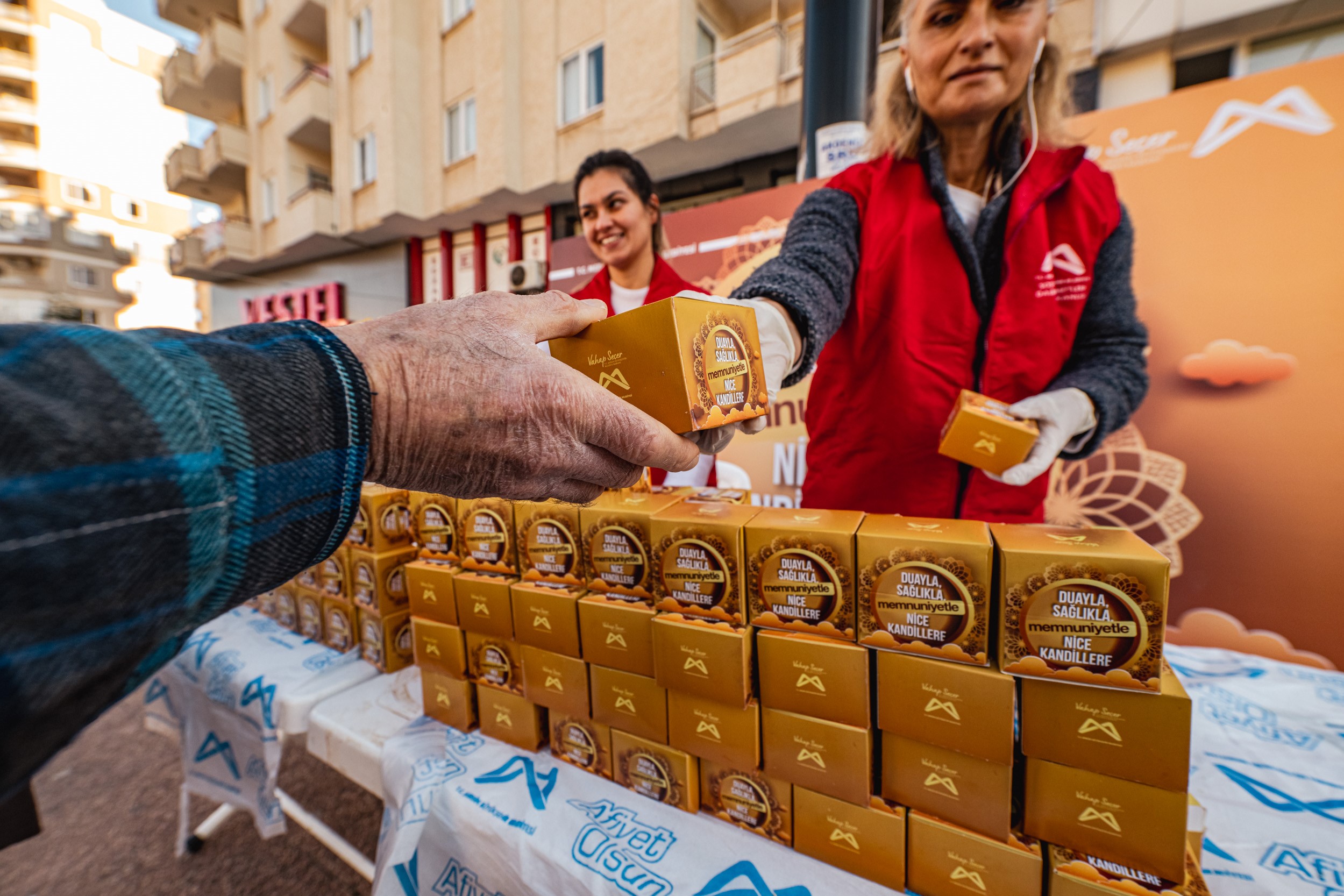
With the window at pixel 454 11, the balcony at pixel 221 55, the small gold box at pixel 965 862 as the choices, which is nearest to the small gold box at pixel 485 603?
the small gold box at pixel 965 862

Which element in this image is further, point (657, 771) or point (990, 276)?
point (990, 276)

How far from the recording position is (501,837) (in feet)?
3.20

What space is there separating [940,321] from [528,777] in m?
1.42

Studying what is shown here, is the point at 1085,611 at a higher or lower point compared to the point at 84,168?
lower

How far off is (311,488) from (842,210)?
4.04 feet

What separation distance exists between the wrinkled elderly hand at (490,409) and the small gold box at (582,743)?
670 mm

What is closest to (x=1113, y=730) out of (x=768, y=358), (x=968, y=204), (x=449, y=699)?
(x=768, y=358)

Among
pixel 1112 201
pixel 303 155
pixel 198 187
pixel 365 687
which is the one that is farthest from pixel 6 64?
pixel 1112 201

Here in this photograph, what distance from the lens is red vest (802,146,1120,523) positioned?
1.16 metres

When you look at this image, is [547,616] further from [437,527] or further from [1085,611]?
[1085,611]

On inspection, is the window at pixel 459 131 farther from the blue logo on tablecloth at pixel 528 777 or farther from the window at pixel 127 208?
the window at pixel 127 208

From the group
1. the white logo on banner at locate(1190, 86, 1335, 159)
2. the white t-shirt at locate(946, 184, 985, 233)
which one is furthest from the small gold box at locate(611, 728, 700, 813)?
the white logo on banner at locate(1190, 86, 1335, 159)

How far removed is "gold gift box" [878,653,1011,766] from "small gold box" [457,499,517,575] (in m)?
0.89

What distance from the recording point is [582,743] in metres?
1.18
